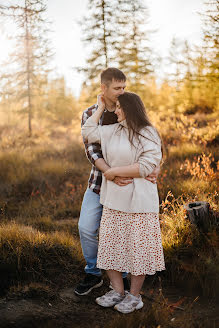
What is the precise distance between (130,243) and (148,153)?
861 mm

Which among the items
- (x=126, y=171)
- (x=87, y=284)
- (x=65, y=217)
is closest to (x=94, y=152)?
(x=126, y=171)

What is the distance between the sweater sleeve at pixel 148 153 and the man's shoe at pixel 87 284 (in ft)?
4.52

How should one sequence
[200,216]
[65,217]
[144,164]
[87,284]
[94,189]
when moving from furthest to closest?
[65,217] → [200,216] → [87,284] → [94,189] → [144,164]

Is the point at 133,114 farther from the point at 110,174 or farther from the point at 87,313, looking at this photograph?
the point at 87,313

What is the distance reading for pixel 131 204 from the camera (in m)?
2.98

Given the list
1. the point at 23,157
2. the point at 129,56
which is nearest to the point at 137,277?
the point at 23,157

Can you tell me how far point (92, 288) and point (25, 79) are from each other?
17.6 m

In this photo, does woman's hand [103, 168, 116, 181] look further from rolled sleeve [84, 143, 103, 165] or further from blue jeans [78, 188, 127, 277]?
blue jeans [78, 188, 127, 277]

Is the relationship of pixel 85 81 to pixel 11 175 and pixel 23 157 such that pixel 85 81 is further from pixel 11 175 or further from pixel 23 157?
pixel 11 175

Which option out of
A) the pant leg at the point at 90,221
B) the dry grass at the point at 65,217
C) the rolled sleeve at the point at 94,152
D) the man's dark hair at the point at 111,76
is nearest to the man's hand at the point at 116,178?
the rolled sleeve at the point at 94,152

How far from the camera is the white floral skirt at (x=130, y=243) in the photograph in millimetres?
3014

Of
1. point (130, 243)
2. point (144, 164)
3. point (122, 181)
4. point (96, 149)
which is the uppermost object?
point (96, 149)

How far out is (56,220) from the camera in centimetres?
646

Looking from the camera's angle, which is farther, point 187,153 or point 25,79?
point 25,79
